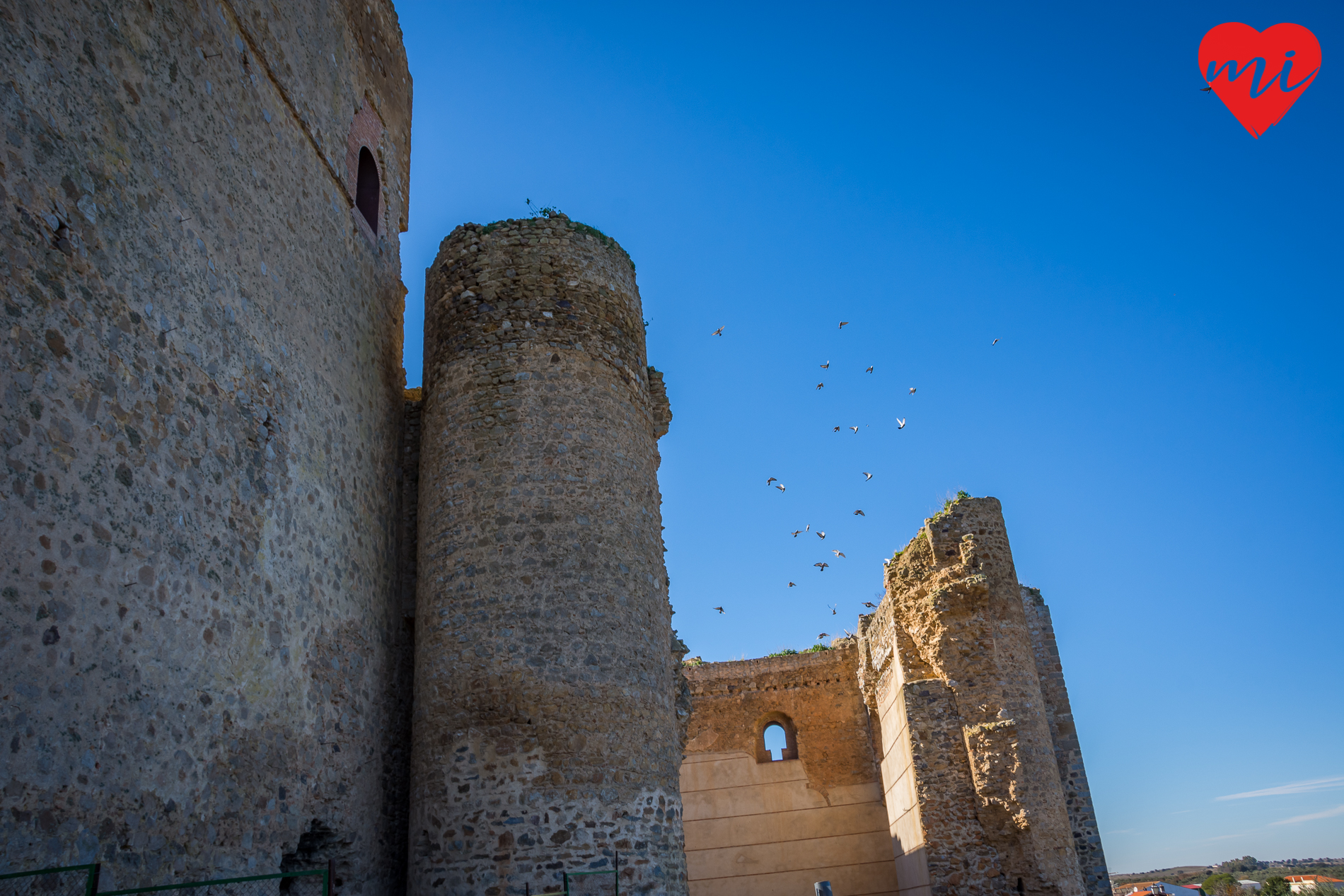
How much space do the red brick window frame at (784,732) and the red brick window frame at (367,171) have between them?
12313 mm

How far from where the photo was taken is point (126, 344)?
602cm

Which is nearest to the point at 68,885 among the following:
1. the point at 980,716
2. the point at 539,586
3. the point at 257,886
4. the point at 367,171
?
the point at 257,886

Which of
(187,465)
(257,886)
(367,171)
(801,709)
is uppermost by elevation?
(367,171)

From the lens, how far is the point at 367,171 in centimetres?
1124

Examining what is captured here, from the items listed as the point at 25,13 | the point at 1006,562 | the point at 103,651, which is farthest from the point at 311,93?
the point at 1006,562

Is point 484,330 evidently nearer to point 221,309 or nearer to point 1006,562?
point 221,309

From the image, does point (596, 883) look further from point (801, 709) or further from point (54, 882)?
point (801, 709)

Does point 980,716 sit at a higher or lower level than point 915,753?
higher

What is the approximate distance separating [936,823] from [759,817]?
19.8 ft

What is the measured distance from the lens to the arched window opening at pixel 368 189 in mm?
10969

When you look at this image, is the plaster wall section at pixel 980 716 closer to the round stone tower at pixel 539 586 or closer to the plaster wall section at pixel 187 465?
the round stone tower at pixel 539 586

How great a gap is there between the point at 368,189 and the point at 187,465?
18.7ft

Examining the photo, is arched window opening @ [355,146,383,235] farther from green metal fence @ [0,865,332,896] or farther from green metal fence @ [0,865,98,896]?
green metal fence @ [0,865,98,896]

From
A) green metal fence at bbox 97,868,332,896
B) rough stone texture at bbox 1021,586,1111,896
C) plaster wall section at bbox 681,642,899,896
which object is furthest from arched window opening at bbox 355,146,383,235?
plaster wall section at bbox 681,642,899,896
